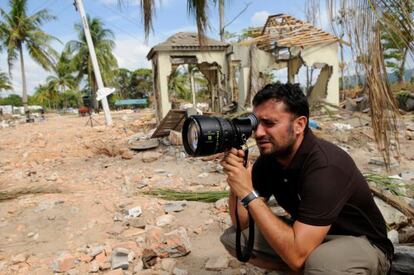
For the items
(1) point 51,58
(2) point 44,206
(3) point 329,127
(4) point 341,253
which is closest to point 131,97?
(1) point 51,58

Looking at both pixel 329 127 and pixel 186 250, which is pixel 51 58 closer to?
pixel 329 127

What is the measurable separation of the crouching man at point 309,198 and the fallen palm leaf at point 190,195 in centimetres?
244

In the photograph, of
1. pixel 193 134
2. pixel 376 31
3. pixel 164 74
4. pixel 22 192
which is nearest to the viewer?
pixel 376 31

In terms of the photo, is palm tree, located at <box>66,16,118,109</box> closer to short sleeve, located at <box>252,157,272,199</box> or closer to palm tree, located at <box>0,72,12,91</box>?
palm tree, located at <box>0,72,12,91</box>

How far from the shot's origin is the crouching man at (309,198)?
1626mm

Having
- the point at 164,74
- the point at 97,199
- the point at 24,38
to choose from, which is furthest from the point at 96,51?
the point at 97,199

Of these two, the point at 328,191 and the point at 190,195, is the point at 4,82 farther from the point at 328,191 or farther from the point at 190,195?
the point at 328,191

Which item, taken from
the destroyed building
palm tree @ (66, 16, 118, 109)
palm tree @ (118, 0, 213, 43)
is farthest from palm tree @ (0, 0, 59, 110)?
palm tree @ (118, 0, 213, 43)

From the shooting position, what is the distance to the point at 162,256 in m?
3.11

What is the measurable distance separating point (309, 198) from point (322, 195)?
6 cm

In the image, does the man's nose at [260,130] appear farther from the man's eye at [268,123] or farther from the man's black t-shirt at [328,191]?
the man's black t-shirt at [328,191]

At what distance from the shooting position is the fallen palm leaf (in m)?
4.41

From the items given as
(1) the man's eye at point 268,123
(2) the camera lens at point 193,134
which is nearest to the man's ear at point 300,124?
(1) the man's eye at point 268,123

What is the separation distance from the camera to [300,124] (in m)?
1.81
